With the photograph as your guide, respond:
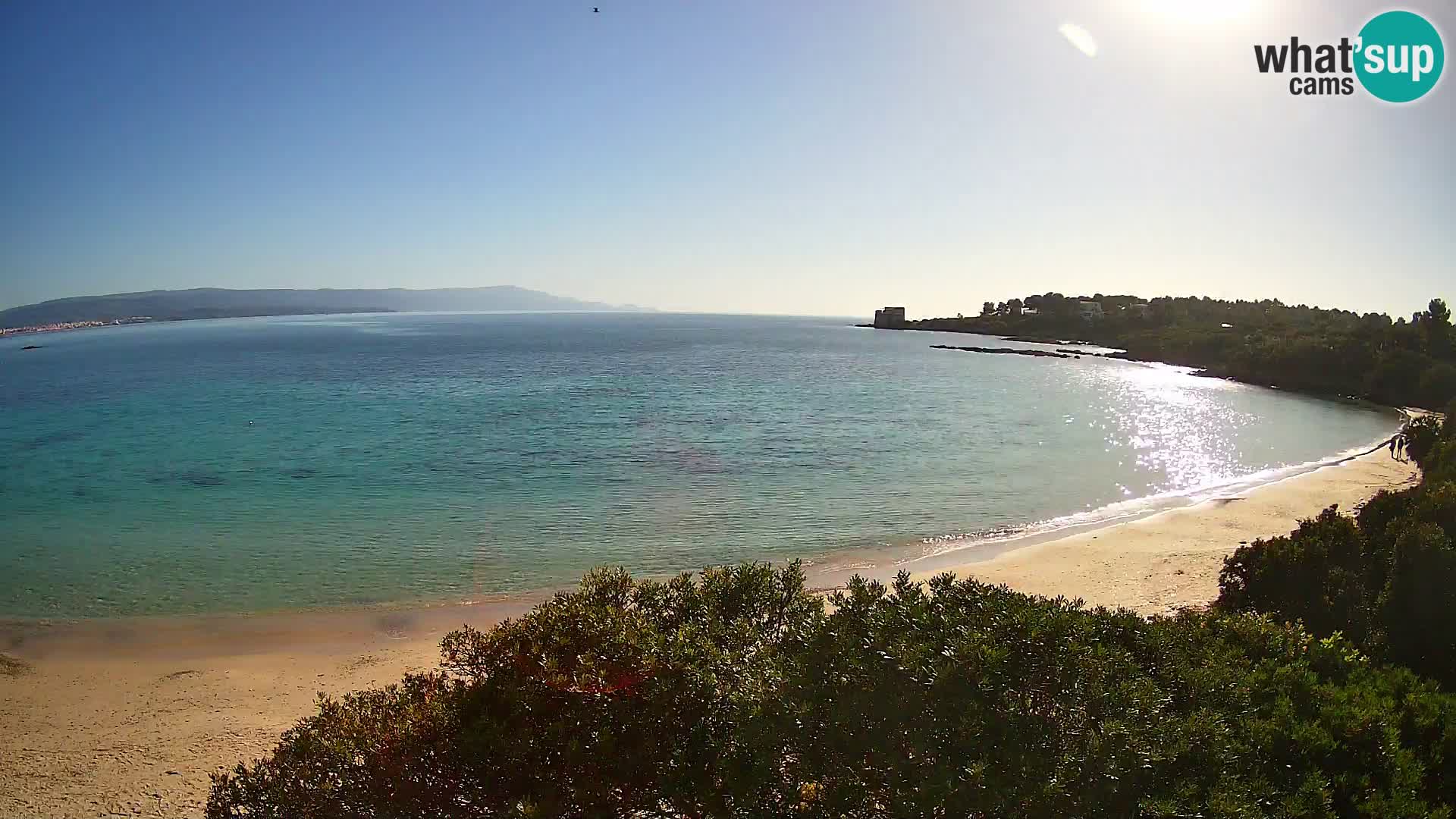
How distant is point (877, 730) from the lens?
4777 millimetres

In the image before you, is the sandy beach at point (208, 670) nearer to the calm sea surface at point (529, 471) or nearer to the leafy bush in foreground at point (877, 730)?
the calm sea surface at point (529, 471)

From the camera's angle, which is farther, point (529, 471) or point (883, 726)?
point (529, 471)

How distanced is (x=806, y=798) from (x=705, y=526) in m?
14.6

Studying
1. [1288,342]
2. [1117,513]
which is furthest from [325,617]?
[1288,342]

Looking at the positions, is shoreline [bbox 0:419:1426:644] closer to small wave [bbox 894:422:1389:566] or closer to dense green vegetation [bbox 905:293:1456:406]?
small wave [bbox 894:422:1389:566]

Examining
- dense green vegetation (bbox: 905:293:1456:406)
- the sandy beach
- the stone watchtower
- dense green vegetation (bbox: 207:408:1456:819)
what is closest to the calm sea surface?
the sandy beach

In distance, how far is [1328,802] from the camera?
4.41 metres

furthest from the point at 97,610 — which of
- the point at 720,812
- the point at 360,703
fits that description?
the point at 720,812

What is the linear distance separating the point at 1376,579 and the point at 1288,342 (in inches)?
2700

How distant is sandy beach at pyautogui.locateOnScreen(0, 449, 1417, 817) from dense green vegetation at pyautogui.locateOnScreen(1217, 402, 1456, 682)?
2.53 meters

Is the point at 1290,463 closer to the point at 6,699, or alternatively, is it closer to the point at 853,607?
the point at 853,607

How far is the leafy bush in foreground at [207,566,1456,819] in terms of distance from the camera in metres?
4.44

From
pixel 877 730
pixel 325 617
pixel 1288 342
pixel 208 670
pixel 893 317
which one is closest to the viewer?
pixel 877 730

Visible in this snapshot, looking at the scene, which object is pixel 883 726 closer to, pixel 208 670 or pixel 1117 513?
pixel 208 670
